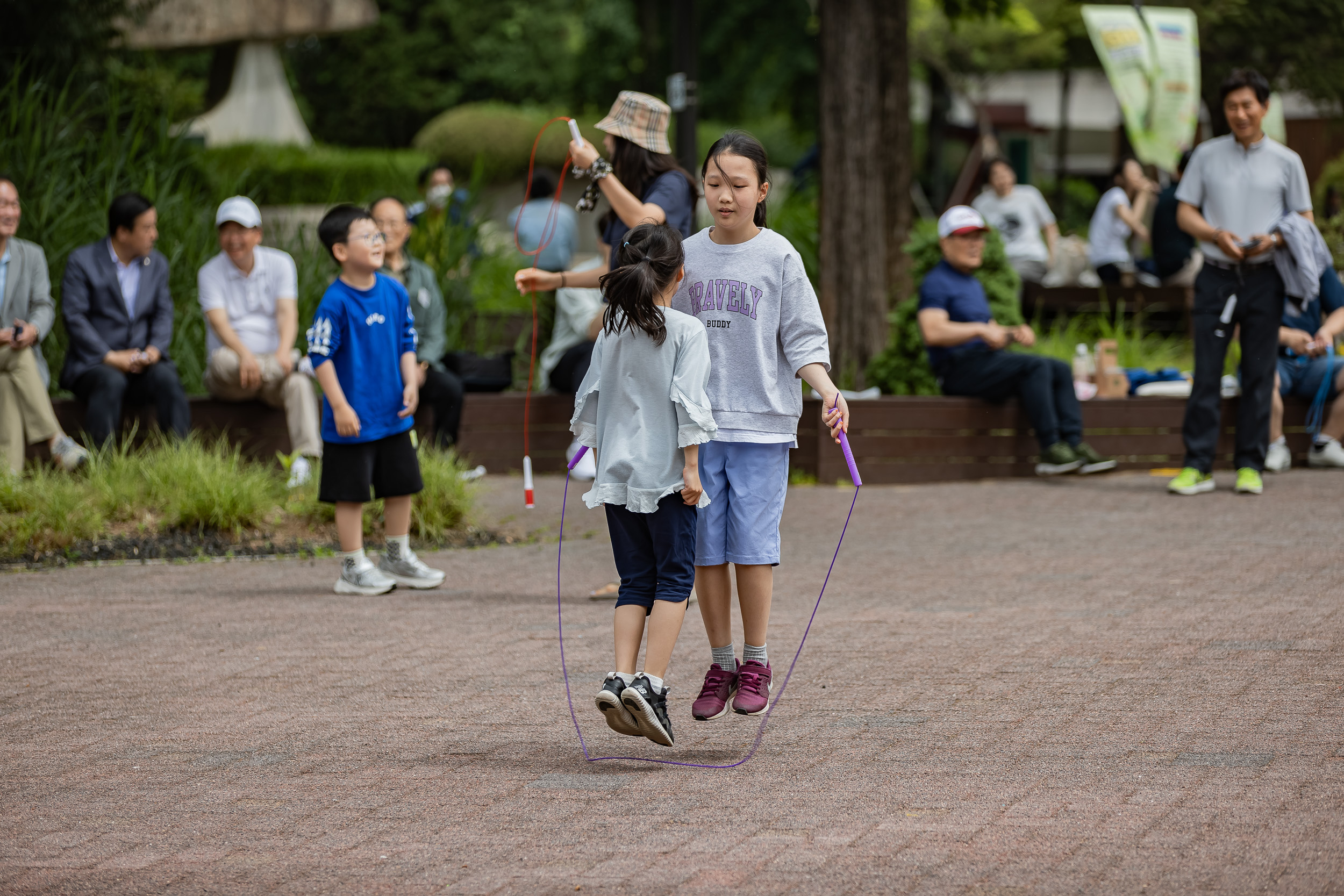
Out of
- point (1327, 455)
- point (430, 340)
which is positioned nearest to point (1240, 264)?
point (1327, 455)

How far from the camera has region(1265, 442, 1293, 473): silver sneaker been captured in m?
9.98

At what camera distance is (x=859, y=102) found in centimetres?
1162

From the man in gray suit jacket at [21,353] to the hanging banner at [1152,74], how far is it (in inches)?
387

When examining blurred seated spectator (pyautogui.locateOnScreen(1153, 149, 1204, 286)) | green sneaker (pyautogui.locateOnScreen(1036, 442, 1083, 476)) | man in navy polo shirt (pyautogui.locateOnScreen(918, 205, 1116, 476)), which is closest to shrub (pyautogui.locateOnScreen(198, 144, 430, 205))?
blurred seated spectator (pyautogui.locateOnScreen(1153, 149, 1204, 286))

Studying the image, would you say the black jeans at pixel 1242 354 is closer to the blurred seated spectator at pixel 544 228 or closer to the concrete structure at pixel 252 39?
the blurred seated spectator at pixel 544 228

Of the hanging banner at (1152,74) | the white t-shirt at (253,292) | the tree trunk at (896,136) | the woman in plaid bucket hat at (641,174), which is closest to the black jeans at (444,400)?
the white t-shirt at (253,292)

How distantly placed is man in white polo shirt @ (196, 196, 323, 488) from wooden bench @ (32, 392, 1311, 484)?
0.43m

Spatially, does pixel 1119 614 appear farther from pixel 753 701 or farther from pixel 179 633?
pixel 179 633

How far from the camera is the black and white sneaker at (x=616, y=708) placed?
165 inches

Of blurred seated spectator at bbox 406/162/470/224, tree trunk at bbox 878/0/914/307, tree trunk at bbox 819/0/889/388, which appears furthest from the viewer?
tree trunk at bbox 878/0/914/307

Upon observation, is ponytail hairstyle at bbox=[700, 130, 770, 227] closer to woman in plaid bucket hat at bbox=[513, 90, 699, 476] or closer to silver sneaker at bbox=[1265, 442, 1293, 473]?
woman in plaid bucket hat at bbox=[513, 90, 699, 476]

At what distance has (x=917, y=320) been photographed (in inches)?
409

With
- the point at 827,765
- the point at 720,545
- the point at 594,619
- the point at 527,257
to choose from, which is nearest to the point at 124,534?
the point at 594,619

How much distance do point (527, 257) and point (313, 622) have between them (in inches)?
303
